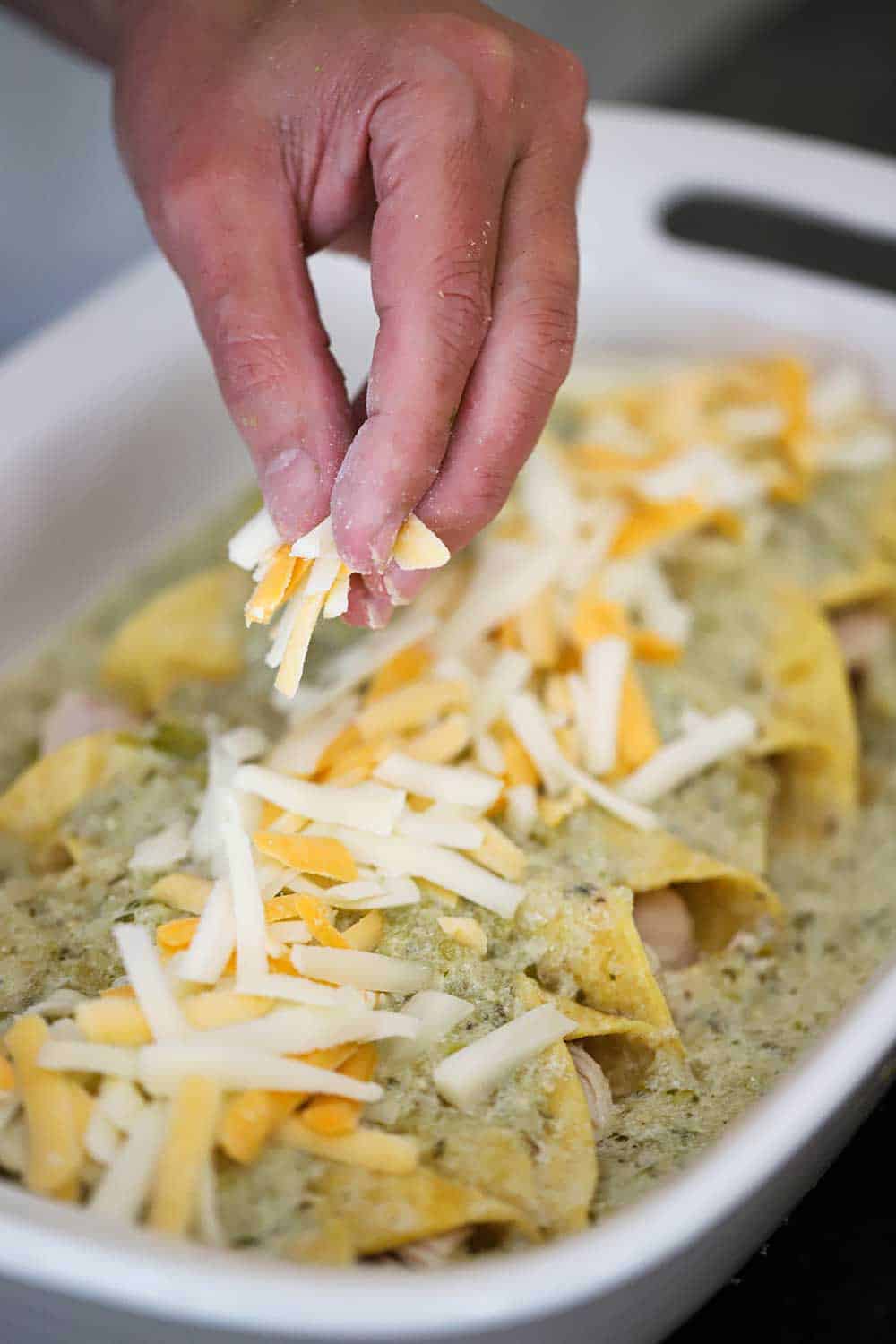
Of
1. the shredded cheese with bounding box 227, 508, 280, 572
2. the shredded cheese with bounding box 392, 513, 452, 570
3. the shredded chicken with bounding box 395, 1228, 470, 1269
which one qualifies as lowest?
the shredded chicken with bounding box 395, 1228, 470, 1269

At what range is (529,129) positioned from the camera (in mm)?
1112

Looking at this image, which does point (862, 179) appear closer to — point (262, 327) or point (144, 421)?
point (144, 421)

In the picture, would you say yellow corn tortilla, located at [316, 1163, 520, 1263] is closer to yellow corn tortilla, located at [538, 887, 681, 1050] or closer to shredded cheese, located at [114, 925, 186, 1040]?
shredded cheese, located at [114, 925, 186, 1040]

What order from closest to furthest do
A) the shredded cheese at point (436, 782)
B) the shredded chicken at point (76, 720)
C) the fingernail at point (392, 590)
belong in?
the fingernail at point (392, 590)
the shredded cheese at point (436, 782)
the shredded chicken at point (76, 720)

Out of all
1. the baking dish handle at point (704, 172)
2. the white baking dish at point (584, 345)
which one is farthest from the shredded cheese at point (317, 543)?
the baking dish handle at point (704, 172)

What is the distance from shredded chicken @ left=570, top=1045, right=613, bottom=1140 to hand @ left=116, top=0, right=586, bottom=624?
0.38 m

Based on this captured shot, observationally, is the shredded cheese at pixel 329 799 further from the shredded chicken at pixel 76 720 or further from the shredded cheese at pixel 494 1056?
the shredded chicken at pixel 76 720

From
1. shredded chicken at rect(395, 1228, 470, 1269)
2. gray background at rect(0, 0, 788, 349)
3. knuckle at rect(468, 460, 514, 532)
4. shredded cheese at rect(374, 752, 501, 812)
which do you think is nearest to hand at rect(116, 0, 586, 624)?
knuckle at rect(468, 460, 514, 532)

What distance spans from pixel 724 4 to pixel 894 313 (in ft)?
5.69

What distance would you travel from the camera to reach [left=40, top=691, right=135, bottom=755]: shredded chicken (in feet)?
4.54

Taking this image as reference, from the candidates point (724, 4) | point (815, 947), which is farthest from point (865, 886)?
point (724, 4)

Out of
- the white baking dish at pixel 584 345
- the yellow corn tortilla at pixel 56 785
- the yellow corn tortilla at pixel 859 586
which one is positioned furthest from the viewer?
the yellow corn tortilla at pixel 859 586

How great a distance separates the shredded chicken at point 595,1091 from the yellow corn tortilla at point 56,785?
50 centimetres

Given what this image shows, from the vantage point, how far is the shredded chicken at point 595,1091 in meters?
1.04
